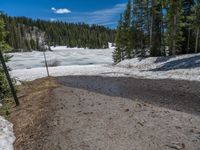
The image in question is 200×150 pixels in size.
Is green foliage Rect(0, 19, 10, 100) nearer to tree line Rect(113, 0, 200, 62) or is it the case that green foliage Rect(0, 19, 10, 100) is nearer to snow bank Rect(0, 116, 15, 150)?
snow bank Rect(0, 116, 15, 150)

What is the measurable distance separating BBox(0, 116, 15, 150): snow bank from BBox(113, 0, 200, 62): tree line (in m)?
28.2

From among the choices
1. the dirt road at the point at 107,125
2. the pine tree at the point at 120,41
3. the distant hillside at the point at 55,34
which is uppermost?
the distant hillside at the point at 55,34

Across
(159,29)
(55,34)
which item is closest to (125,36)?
(159,29)

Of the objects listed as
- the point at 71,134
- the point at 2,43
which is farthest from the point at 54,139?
the point at 2,43

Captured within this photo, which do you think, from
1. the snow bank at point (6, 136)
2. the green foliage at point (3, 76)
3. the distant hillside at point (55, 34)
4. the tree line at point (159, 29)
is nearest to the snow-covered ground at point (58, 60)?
the tree line at point (159, 29)

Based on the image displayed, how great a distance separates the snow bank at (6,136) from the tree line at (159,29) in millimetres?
28166

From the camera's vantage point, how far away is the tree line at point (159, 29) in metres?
34.8

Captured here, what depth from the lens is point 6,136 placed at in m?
10.6

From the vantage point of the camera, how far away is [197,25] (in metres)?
34.2

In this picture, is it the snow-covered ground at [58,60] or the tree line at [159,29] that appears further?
the snow-covered ground at [58,60]

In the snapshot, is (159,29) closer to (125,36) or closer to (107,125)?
(125,36)

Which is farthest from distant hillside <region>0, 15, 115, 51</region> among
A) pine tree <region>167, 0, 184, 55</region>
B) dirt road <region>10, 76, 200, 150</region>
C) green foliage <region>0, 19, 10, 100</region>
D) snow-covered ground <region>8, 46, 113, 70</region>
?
dirt road <region>10, 76, 200, 150</region>

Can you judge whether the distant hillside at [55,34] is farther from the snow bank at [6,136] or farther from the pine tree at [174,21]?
the snow bank at [6,136]

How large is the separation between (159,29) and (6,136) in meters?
37.7
